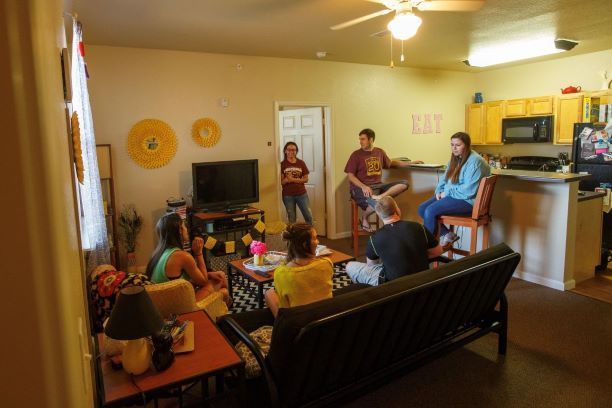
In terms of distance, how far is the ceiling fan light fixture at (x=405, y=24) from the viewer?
291cm

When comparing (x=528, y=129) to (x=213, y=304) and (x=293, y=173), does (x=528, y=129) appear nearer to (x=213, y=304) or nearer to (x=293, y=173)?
(x=293, y=173)

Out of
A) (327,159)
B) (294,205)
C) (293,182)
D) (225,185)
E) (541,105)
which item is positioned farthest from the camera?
(541,105)

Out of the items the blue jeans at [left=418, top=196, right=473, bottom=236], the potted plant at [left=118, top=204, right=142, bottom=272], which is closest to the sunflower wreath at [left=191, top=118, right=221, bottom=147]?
the potted plant at [left=118, top=204, right=142, bottom=272]

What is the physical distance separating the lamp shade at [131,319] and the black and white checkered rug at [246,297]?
2.20 metres

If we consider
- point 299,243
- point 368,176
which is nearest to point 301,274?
point 299,243

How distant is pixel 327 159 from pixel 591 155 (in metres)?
3.51

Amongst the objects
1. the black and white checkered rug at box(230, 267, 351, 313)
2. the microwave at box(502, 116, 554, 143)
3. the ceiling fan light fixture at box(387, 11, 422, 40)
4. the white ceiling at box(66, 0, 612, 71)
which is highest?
the white ceiling at box(66, 0, 612, 71)

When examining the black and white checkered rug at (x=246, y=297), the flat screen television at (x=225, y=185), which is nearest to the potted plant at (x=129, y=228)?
the flat screen television at (x=225, y=185)

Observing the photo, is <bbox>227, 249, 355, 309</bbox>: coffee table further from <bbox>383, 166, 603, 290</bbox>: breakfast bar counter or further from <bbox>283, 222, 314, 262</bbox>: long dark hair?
<bbox>383, 166, 603, 290</bbox>: breakfast bar counter

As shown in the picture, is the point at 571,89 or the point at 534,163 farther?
the point at 534,163

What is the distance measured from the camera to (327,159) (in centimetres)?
609

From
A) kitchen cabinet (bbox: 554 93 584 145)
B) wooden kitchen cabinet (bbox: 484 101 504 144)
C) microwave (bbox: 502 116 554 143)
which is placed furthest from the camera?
wooden kitchen cabinet (bbox: 484 101 504 144)

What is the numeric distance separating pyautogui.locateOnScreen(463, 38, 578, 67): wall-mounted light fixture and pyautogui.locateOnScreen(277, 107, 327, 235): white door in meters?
2.31

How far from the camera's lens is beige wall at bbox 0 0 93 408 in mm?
493
